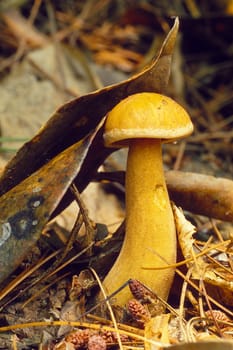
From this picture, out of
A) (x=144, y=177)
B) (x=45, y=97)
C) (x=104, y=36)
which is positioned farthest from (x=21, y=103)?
(x=144, y=177)

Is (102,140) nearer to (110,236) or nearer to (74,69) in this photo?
(110,236)

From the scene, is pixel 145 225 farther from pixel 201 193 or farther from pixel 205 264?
pixel 201 193

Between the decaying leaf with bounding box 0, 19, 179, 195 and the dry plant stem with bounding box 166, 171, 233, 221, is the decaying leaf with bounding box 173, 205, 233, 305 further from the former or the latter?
the decaying leaf with bounding box 0, 19, 179, 195

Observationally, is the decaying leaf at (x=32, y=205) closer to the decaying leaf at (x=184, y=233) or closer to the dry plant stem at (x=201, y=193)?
the decaying leaf at (x=184, y=233)

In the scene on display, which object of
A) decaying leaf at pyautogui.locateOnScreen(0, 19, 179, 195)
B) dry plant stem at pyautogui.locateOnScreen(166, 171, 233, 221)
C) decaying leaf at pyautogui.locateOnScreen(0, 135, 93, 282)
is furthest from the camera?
dry plant stem at pyautogui.locateOnScreen(166, 171, 233, 221)

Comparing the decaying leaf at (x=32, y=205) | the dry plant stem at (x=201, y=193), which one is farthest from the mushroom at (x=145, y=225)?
the dry plant stem at (x=201, y=193)

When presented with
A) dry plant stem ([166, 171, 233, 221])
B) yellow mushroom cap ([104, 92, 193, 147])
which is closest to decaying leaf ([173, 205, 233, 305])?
dry plant stem ([166, 171, 233, 221])

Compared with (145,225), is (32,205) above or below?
above

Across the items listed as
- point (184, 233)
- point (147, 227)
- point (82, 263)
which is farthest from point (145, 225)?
point (82, 263)
